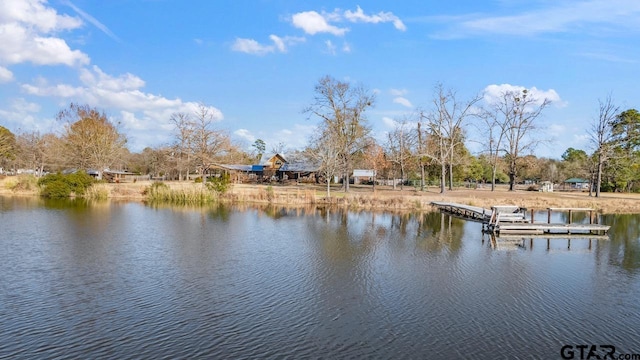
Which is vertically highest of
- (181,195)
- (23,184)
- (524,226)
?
(23,184)

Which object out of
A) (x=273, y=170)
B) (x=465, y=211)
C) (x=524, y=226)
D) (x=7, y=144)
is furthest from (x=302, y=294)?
(x=7, y=144)

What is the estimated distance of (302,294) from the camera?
1277 centimetres

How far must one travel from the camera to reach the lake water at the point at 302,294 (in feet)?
30.6

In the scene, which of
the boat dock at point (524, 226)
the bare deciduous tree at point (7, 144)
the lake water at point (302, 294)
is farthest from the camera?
the bare deciduous tree at point (7, 144)

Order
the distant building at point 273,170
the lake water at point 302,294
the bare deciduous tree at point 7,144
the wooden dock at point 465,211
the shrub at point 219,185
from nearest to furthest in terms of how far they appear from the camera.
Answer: the lake water at point 302,294 → the wooden dock at point 465,211 → the shrub at point 219,185 → the bare deciduous tree at point 7,144 → the distant building at point 273,170

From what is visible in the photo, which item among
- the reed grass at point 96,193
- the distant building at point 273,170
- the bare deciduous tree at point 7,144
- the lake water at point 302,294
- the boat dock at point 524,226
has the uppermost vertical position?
the bare deciduous tree at point 7,144

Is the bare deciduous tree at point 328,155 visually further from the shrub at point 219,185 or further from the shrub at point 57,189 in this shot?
the shrub at point 57,189

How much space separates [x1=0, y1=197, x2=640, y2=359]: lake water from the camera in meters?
9.33

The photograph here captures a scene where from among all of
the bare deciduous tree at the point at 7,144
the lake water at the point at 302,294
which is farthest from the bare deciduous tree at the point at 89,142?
the lake water at the point at 302,294

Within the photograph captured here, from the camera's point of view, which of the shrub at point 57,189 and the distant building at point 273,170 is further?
the distant building at point 273,170

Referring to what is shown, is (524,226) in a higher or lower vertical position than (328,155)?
lower

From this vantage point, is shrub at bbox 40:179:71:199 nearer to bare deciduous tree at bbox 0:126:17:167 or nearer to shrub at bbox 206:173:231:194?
shrub at bbox 206:173:231:194

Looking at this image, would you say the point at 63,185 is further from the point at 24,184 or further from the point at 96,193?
the point at 24,184

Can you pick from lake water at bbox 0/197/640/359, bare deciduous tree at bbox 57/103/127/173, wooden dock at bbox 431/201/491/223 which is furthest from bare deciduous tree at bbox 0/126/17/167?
wooden dock at bbox 431/201/491/223
